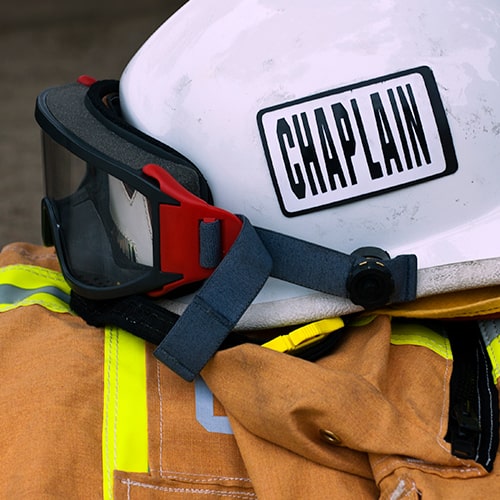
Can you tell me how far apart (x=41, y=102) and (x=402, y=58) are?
20.8 inches

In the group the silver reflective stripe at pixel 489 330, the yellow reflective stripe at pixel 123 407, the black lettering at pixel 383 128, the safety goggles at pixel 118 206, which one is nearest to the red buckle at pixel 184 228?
the safety goggles at pixel 118 206

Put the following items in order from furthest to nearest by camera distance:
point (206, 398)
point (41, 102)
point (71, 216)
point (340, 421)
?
point (71, 216) → point (41, 102) → point (206, 398) → point (340, 421)

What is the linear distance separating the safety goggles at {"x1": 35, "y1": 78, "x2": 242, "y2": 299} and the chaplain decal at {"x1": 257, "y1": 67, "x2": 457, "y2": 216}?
0.12 metres

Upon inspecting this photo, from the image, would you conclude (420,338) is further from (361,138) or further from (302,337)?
(361,138)

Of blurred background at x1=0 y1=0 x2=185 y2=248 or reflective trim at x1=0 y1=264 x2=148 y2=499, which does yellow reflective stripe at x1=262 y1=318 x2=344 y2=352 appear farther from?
blurred background at x1=0 y1=0 x2=185 y2=248

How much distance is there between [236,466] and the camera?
1.11 meters

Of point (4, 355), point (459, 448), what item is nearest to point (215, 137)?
point (4, 355)

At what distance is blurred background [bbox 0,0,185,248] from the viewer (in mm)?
3031

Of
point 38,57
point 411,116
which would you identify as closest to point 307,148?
point 411,116

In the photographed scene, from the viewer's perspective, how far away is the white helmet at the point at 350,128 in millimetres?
1192

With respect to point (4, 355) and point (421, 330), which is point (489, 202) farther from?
point (4, 355)

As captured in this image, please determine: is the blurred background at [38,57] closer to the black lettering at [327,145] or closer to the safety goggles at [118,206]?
the safety goggles at [118,206]

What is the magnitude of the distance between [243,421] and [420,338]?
0.30 metres

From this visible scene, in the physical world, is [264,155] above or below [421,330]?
above
